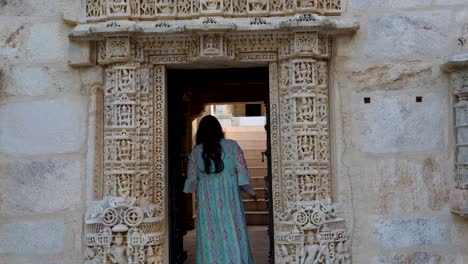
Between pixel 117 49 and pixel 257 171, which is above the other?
pixel 117 49

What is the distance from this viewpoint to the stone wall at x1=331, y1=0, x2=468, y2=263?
3.79 meters

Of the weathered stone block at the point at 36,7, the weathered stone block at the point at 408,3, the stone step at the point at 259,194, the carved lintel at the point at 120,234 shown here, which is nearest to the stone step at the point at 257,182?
the stone step at the point at 259,194

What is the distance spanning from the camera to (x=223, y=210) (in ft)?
13.0

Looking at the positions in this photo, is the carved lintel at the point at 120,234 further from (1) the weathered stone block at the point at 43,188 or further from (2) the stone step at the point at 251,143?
(2) the stone step at the point at 251,143

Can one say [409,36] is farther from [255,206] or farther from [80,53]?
[255,206]

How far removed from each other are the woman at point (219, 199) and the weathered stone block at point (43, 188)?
92cm

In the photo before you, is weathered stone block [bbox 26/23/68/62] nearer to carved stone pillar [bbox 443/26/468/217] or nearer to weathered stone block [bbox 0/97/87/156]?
weathered stone block [bbox 0/97/87/156]

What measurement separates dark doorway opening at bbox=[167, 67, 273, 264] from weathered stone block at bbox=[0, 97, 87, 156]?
75cm

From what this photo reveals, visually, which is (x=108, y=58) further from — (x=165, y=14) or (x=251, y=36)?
(x=251, y=36)

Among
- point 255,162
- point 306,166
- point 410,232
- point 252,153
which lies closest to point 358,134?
point 306,166

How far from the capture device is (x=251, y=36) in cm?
390

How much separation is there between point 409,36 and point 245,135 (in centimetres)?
735

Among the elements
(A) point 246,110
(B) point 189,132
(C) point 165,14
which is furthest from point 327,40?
(A) point 246,110

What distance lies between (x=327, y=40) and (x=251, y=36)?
605mm
